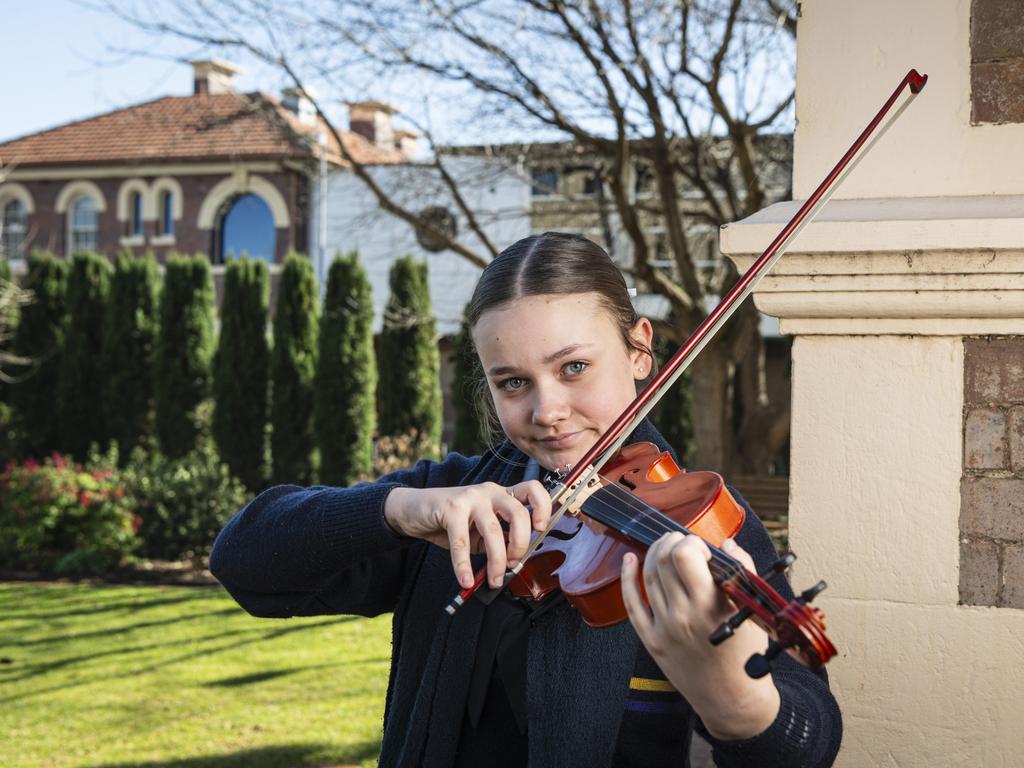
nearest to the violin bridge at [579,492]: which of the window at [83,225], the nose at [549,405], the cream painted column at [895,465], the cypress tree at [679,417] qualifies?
the nose at [549,405]

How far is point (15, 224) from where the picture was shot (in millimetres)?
20938

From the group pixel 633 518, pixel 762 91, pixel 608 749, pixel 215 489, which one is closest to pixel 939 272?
pixel 633 518

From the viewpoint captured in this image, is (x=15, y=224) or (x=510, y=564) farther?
(x=15, y=224)

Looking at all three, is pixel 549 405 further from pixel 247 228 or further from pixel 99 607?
pixel 247 228

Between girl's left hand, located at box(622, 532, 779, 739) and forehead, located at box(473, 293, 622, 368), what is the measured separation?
20.9 inches

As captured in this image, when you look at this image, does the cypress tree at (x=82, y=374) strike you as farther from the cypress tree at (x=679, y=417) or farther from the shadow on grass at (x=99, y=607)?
the cypress tree at (x=679, y=417)

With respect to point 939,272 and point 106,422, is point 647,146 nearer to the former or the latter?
point 939,272

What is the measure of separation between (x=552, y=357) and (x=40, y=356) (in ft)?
43.5

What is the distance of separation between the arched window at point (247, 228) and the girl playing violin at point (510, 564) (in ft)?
60.9

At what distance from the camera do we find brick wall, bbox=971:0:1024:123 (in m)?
2.15

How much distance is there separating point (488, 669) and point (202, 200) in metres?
19.3

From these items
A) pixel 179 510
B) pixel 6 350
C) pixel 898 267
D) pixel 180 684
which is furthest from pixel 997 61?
pixel 6 350

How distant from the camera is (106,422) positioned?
44.0 ft

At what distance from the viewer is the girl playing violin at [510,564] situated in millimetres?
1480
